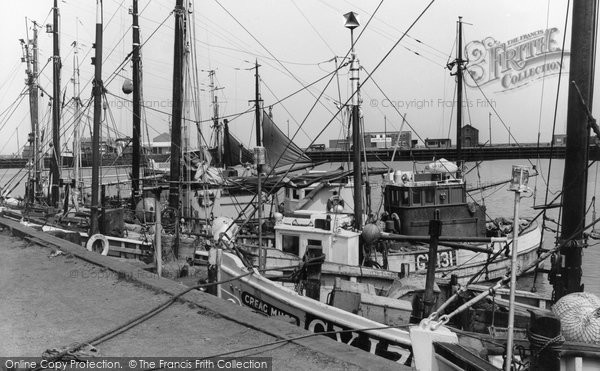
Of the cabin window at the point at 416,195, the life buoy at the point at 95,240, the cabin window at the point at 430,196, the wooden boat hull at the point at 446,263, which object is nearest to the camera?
the life buoy at the point at 95,240

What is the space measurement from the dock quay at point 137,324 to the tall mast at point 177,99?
9.37 metres

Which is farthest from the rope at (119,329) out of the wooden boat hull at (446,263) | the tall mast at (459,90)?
the tall mast at (459,90)

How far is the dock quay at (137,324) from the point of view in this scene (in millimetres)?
4875

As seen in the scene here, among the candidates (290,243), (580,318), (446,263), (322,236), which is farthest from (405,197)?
(580,318)

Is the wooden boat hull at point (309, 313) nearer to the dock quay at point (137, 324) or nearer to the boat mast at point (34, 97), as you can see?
the dock quay at point (137, 324)

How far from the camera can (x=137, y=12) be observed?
81.8 ft

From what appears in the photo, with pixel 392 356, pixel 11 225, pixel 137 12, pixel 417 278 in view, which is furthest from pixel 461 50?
pixel 392 356

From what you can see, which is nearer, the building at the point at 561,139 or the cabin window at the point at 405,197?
the building at the point at 561,139

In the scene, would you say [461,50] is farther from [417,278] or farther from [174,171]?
[417,278]

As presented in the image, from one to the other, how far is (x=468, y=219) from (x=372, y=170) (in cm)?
486

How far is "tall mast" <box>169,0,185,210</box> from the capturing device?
1802 cm

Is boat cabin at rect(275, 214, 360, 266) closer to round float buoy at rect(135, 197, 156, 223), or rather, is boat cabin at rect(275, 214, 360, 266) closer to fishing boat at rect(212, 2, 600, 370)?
fishing boat at rect(212, 2, 600, 370)

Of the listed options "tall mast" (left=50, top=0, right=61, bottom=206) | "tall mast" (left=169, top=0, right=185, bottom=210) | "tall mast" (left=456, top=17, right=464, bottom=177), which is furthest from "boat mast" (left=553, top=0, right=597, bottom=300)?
"tall mast" (left=50, top=0, right=61, bottom=206)

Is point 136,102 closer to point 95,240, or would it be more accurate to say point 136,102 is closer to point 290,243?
point 95,240
